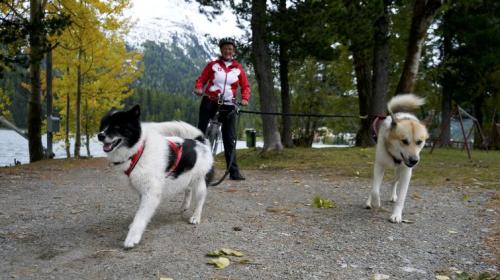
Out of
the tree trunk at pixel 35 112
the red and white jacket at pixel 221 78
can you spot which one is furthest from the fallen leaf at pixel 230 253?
the tree trunk at pixel 35 112

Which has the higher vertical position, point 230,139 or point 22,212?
point 230,139

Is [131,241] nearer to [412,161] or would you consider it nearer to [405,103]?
[412,161]

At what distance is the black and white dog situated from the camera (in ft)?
12.3

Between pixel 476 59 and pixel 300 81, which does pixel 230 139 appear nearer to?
pixel 300 81

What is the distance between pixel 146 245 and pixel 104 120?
118cm

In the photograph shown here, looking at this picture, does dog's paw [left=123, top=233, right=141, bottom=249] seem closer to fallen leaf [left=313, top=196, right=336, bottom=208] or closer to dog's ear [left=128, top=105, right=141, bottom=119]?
dog's ear [left=128, top=105, right=141, bottom=119]

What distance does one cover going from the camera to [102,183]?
7902 millimetres

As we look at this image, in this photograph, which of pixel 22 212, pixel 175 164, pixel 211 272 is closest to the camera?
pixel 211 272

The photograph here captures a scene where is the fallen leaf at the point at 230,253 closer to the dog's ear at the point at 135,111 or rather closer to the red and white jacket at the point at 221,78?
the dog's ear at the point at 135,111

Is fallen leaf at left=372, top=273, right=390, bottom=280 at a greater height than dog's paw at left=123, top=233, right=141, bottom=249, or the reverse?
dog's paw at left=123, top=233, right=141, bottom=249

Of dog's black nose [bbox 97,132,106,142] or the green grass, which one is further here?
the green grass

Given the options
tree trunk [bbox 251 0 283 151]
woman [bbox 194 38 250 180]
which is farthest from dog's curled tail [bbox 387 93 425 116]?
tree trunk [bbox 251 0 283 151]

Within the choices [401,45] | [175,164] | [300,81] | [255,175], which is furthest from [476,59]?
[175,164]

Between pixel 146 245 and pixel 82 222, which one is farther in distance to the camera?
pixel 82 222
